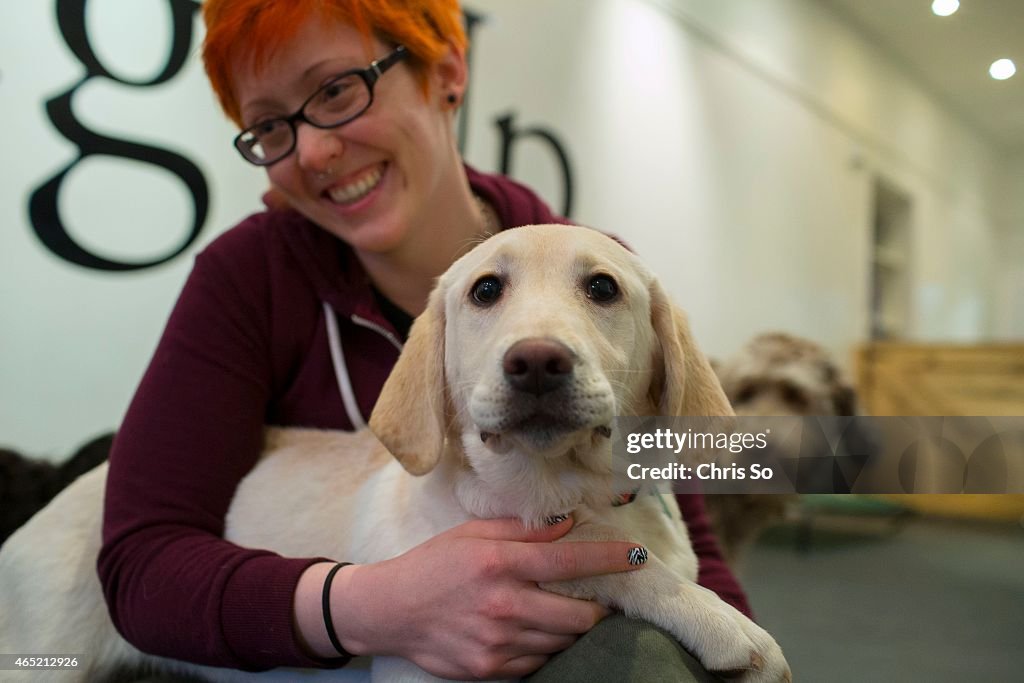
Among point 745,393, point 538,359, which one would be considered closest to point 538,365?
point 538,359

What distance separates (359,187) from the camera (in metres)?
1.20

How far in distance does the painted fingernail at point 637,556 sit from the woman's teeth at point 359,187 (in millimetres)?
663

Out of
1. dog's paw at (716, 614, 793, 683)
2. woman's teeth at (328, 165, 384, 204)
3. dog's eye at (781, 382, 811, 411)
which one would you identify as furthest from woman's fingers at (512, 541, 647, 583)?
dog's eye at (781, 382, 811, 411)

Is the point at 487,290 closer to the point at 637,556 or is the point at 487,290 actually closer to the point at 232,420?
the point at 637,556

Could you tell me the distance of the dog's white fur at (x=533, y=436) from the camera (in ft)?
2.67

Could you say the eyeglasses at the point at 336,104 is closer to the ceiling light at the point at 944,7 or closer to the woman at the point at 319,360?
the woman at the point at 319,360

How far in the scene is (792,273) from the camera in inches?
56.0

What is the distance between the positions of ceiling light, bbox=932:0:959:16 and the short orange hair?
688 mm

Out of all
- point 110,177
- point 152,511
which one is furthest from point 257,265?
point 110,177

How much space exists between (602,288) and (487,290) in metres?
0.14

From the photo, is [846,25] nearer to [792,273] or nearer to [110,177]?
[792,273]

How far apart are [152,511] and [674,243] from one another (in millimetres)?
1073

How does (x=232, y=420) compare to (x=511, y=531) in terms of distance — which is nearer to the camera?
(x=511, y=531)

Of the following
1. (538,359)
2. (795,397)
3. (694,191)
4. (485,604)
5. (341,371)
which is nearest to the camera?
(538,359)
